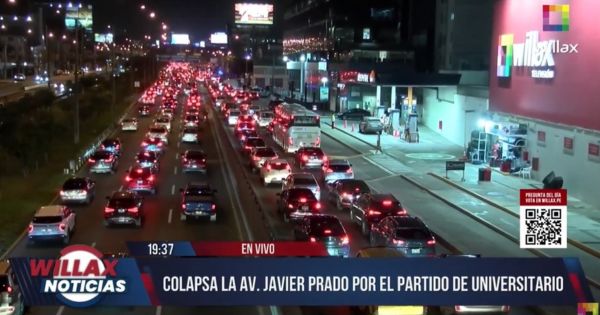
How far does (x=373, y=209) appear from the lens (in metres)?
28.7

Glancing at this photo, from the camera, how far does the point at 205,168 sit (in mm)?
44812

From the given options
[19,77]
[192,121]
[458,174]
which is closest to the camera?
[458,174]

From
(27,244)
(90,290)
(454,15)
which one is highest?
(454,15)

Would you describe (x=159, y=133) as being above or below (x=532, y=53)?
below

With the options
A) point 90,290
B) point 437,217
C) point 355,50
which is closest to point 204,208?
point 437,217

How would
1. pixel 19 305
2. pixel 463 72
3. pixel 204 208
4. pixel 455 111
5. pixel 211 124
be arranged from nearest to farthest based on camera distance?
pixel 19 305 < pixel 204 208 < pixel 455 111 < pixel 463 72 < pixel 211 124

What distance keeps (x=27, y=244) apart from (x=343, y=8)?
8163 cm

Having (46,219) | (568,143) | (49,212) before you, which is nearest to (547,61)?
(568,143)

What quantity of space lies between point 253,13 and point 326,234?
112 meters

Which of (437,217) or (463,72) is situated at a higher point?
(463,72)

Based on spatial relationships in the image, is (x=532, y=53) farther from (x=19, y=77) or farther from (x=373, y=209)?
(x=19, y=77)

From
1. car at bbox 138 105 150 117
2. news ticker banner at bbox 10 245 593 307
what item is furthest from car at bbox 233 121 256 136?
news ticker banner at bbox 10 245 593 307

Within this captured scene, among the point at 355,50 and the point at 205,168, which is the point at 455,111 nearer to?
the point at 205,168

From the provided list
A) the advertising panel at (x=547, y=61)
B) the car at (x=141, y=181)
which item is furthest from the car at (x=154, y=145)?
the advertising panel at (x=547, y=61)
